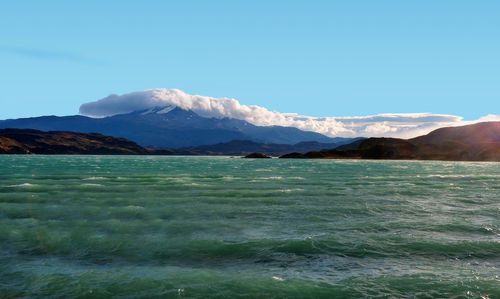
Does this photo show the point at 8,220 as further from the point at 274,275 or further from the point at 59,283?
the point at 274,275

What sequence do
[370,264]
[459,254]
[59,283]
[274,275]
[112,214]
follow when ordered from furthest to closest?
[112,214], [459,254], [370,264], [274,275], [59,283]

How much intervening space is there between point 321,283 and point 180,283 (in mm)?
4420

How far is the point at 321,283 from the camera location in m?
11.5

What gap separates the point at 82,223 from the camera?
20875 mm

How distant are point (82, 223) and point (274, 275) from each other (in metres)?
13.5

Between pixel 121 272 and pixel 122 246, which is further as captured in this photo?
pixel 122 246

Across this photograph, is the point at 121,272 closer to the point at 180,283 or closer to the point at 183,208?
the point at 180,283

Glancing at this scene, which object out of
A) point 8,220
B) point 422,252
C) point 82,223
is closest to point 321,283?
point 422,252

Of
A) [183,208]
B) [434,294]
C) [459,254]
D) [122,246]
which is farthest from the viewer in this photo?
[183,208]

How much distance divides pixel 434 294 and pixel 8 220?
22452 millimetres

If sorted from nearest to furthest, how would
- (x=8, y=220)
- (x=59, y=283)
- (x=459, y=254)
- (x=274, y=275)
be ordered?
(x=59, y=283), (x=274, y=275), (x=459, y=254), (x=8, y=220)

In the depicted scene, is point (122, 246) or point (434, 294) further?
point (122, 246)

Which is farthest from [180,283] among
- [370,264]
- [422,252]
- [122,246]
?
[422,252]

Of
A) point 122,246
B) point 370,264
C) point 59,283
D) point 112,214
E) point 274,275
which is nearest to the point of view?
point 59,283
